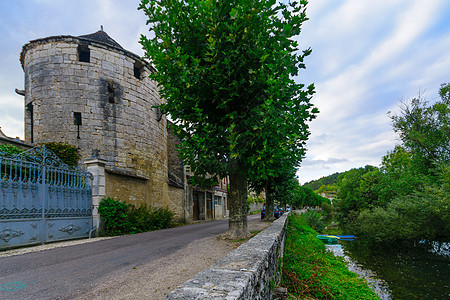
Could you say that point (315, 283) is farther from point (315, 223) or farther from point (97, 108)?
point (315, 223)

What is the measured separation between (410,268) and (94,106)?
48.3 feet

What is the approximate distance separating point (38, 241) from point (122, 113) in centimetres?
644

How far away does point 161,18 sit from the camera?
5.93 m

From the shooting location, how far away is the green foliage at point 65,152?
32.8 ft

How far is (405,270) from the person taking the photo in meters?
10.1

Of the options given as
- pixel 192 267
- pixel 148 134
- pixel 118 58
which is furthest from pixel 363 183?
pixel 192 267

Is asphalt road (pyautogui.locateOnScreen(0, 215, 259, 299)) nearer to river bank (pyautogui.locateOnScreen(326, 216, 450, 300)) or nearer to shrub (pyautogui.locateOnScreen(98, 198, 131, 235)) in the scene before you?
shrub (pyautogui.locateOnScreen(98, 198, 131, 235))

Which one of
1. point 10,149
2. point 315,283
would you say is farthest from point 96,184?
point 315,283

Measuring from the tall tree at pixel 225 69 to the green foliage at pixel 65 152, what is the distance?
19.6ft

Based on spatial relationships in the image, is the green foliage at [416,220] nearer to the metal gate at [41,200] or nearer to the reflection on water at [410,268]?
the reflection on water at [410,268]

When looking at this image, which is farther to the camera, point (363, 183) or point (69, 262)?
point (363, 183)

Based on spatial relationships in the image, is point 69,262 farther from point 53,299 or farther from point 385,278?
point 385,278

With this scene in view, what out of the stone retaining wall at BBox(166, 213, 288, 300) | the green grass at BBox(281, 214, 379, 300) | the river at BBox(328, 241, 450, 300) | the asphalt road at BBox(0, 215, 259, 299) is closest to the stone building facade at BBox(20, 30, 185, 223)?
the asphalt road at BBox(0, 215, 259, 299)

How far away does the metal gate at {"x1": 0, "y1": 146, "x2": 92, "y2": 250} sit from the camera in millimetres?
6215
